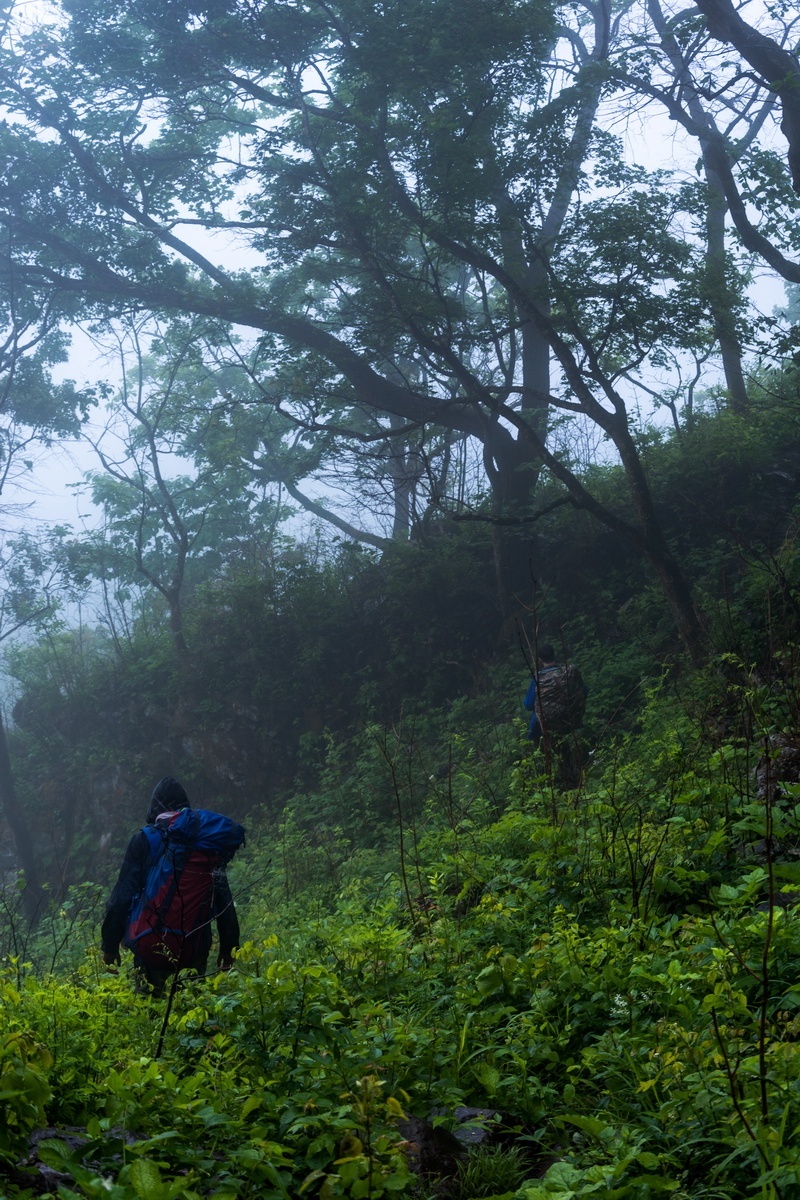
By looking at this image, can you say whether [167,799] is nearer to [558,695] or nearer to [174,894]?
[174,894]

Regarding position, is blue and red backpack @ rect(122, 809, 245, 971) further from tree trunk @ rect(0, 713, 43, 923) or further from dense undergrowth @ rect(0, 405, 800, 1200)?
tree trunk @ rect(0, 713, 43, 923)

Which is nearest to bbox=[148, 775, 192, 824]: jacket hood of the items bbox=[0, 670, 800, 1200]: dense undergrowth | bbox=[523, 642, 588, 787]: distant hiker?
bbox=[0, 670, 800, 1200]: dense undergrowth

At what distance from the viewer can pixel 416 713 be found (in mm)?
16219

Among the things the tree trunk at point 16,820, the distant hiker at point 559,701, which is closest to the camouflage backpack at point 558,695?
the distant hiker at point 559,701

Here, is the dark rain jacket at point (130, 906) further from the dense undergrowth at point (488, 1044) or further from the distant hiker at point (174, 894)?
the dense undergrowth at point (488, 1044)

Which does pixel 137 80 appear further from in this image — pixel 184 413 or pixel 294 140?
pixel 184 413

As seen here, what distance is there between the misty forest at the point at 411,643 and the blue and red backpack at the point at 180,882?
0.29 metres

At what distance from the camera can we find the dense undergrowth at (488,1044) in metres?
2.48

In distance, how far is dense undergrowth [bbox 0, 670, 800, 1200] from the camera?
8.13ft

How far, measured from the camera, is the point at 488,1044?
3.76 m

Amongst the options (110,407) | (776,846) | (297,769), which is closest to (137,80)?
(110,407)

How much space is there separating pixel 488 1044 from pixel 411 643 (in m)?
13.9

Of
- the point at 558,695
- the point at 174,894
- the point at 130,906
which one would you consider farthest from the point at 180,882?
the point at 558,695

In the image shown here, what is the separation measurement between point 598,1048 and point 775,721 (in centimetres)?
471
